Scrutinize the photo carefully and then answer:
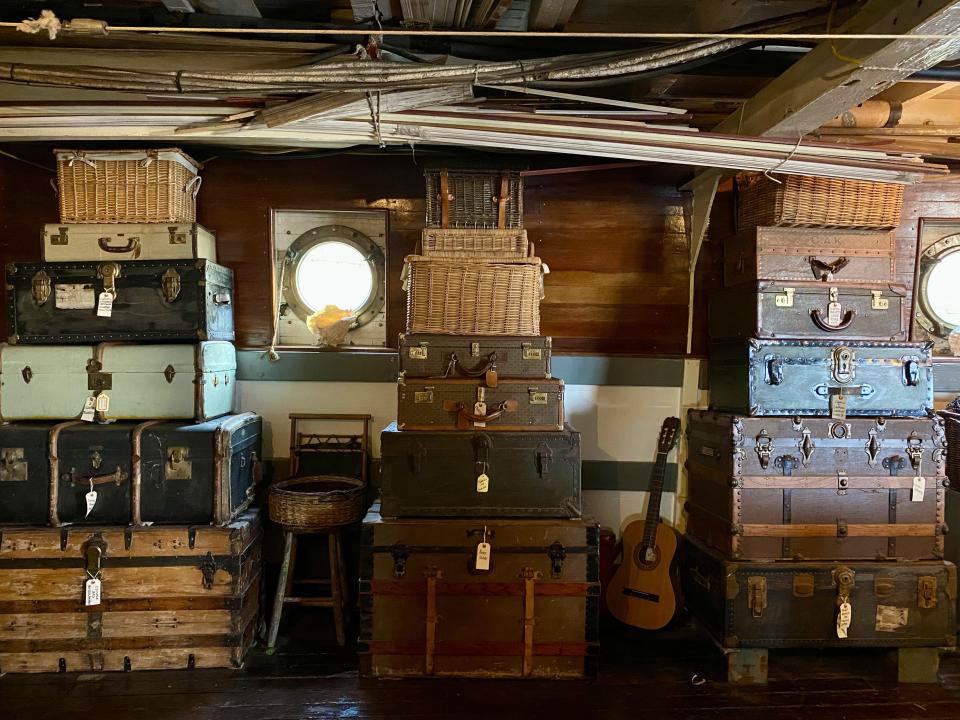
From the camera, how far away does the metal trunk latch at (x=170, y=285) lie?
2.76 m

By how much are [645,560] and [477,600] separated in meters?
0.99

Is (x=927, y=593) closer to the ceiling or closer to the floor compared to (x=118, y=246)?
closer to the floor

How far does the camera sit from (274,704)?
7.95 ft

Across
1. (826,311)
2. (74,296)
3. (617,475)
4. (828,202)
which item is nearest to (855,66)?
(828,202)

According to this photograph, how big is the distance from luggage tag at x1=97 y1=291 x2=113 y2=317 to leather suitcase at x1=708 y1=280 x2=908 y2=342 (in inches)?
122

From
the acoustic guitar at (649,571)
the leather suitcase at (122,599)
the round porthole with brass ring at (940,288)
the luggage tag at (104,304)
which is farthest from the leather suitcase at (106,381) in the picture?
the round porthole with brass ring at (940,288)

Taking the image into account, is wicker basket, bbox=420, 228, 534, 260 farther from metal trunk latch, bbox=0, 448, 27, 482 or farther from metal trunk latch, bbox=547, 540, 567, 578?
metal trunk latch, bbox=0, 448, 27, 482

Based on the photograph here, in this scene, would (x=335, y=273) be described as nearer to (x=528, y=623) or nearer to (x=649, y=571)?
(x=528, y=623)

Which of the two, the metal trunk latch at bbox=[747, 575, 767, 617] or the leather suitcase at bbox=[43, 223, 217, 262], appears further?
the leather suitcase at bbox=[43, 223, 217, 262]

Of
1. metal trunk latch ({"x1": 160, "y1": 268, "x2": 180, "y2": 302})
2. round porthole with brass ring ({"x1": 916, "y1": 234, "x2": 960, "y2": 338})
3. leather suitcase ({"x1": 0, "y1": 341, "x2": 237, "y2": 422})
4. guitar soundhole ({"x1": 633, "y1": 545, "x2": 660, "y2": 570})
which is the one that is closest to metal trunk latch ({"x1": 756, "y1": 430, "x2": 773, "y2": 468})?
guitar soundhole ({"x1": 633, "y1": 545, "x2": 660, "y2": 570})

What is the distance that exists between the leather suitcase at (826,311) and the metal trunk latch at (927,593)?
44.6 inches

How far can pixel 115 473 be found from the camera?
2658 millimetres

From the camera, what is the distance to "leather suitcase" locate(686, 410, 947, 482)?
8.84ft

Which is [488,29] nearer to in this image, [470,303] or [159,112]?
[470,303]
